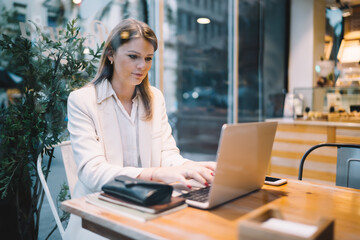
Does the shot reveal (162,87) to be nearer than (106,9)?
No

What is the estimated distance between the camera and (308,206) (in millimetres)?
1023

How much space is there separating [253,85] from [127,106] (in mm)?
3509

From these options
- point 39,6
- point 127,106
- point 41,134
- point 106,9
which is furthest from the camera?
point 106,9

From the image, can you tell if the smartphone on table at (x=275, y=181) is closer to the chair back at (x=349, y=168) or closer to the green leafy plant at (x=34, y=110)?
the chair back at (x=349, y=168)

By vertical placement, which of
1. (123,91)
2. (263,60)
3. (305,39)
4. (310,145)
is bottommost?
(310,145)

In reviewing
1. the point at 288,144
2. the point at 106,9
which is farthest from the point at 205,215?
the point at 288,144

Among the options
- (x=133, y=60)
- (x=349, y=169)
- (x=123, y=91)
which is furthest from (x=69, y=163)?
(x=349, y=169)

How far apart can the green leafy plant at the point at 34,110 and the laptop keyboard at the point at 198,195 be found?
1.11 m

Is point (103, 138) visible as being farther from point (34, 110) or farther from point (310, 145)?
point (310, 145)

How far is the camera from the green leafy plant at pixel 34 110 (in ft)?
5.92

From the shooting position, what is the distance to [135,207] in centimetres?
93

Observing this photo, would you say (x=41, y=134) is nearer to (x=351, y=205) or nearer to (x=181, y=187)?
(x=181, y=187)

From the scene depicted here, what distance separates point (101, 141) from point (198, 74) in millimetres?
6271

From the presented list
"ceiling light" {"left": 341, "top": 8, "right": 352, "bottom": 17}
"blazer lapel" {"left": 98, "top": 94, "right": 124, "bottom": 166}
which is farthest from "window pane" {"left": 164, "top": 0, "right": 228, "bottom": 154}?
"blazer lapel" {"left": 98, "top": 94, "right": 124, "bottom": 166}
